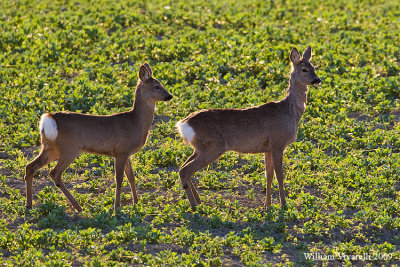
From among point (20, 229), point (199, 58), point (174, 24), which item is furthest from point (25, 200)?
point (174, 24)

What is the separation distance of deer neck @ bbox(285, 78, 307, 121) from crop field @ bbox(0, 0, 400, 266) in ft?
3.28

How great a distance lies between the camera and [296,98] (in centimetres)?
1074

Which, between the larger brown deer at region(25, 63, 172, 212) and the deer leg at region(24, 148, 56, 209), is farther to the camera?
the deer leg at region(24, 148, 56, 209)

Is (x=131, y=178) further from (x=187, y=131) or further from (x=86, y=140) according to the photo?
(x=187, y=131)

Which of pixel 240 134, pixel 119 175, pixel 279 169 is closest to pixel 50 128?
pixel 119 175

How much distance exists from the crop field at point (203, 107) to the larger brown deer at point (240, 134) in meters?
0.45

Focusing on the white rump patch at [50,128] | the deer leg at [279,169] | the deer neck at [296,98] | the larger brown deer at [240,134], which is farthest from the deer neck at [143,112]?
the deer neck at [296,98]

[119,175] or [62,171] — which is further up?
[62,171]

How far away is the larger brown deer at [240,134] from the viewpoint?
9.91 meters

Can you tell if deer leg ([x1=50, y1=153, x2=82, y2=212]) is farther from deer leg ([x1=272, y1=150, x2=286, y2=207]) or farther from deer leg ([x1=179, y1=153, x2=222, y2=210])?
deer leg ([x1=272, y1=150, x2=286, y2=207])

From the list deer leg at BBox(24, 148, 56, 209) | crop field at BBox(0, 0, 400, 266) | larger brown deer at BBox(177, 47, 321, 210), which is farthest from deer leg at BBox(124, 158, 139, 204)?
deer leg at BBox(24, 148, 56, 209)

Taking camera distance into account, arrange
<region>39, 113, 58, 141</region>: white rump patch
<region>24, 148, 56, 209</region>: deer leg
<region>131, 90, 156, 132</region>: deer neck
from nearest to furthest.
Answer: <region>39, 113, 58, 141</region>: white rump patch
<region>24, 148, 56, 209</region>: deer leg
<region>131, 90, 156, 132</region>: deer neck

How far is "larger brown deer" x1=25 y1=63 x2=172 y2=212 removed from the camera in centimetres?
973

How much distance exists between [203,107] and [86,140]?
4.02 meters
